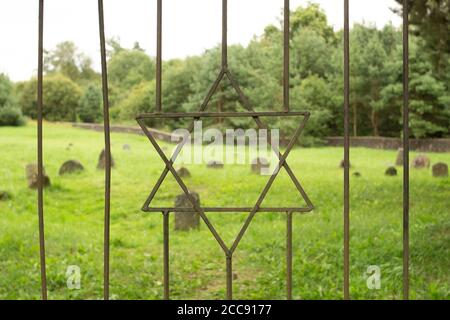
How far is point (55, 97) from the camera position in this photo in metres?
13.0

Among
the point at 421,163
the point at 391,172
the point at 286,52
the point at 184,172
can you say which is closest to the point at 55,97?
the point at 184,172

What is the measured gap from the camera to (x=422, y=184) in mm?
8820

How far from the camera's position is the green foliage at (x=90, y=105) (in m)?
13.4

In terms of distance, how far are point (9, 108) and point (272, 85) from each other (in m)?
5.67

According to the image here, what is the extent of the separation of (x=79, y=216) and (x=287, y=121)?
5.94 m

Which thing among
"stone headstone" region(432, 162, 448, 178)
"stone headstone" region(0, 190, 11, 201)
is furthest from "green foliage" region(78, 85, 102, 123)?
"stone headstone" region(432, 162, 448, 178)

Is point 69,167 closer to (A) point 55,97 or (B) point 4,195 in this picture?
(B) point 4,195

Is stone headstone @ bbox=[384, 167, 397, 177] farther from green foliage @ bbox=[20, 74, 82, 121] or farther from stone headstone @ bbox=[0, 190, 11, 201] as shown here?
green foliage @ bbox=[20, 74, 82, 121]

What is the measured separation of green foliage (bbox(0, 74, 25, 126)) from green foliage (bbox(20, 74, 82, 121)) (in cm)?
18

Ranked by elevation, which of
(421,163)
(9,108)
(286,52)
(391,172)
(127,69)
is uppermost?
(127,69)

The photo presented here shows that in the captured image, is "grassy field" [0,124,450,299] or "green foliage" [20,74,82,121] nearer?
"grassy field" [0,124,450,299]

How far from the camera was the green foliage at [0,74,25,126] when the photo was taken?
1281cm
